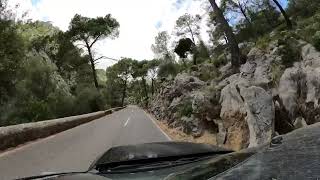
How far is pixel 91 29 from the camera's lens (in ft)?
196

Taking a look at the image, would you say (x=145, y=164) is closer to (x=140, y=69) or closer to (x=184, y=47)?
(x=184, y=47)

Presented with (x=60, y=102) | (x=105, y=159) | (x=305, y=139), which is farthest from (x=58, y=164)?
(x=60, y=102)

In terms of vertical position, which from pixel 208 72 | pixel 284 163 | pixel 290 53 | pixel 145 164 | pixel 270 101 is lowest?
pixel 145 164

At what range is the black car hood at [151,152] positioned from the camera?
5.17 metres

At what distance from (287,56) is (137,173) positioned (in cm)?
1050

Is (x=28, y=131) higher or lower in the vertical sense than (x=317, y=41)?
lower

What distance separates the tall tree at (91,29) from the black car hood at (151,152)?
55.3 metres

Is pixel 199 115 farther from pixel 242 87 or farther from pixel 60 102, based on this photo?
pixel 60 102

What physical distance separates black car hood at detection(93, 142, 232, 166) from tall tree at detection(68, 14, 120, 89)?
181 feet

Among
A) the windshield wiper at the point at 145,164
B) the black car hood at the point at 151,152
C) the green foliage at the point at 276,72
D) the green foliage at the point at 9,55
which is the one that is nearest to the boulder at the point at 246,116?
the green foliage at the point at 276,72

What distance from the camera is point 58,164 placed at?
1270 cm

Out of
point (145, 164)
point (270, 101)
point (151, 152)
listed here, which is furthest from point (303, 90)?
point (145, 164)

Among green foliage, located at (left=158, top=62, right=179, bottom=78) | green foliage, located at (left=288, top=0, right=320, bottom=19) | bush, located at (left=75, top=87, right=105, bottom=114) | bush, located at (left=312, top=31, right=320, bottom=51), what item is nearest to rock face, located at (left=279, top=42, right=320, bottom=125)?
bush, located at (left=312, top=31, right=320, bottom=51)

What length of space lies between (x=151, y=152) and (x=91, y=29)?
55682 mm
